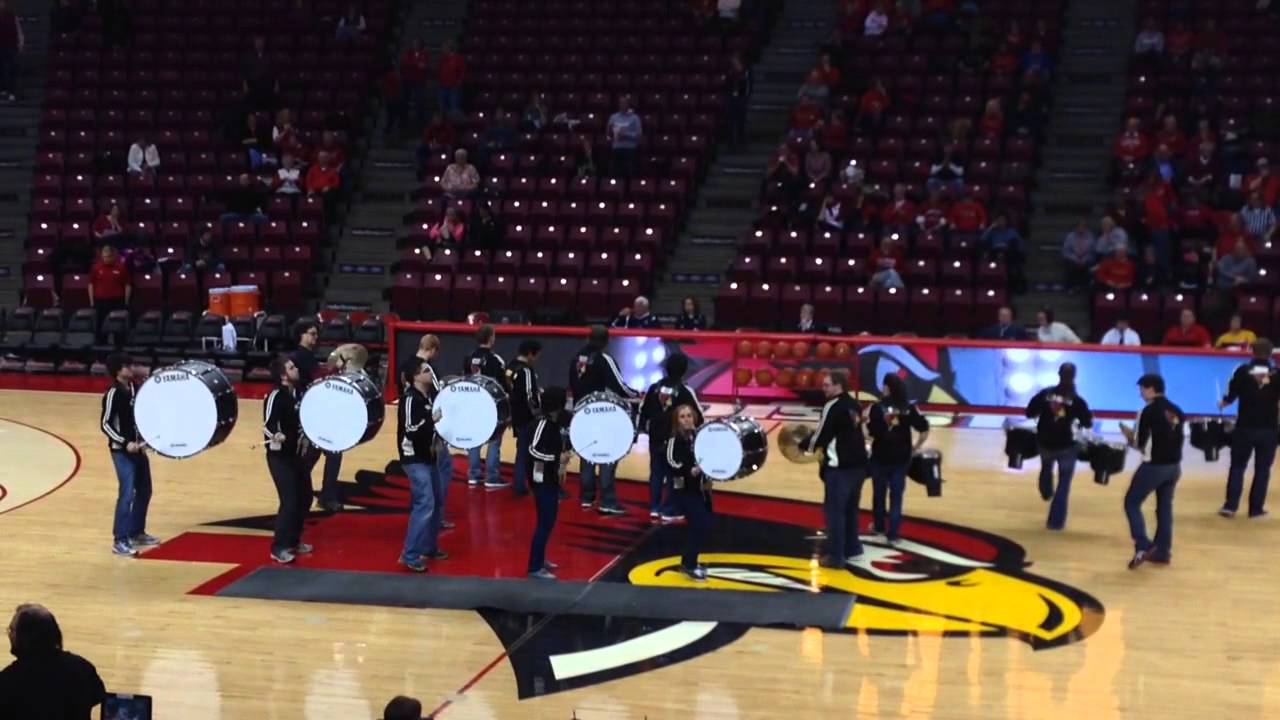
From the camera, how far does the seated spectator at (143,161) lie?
27906 millimetres

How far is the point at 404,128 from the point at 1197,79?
13.3m

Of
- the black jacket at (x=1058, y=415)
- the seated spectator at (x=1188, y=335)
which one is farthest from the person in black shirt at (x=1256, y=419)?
the seated spectator at (x=1188, y=335)

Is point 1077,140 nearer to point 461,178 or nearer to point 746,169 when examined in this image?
point 746,169

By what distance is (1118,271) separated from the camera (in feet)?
76.6

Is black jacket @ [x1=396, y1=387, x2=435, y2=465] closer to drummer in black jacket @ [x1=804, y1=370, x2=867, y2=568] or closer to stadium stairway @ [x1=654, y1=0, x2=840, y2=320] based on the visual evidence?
drummer in black jacket @ [x1=804, y1=370, x2=867, y2=568]

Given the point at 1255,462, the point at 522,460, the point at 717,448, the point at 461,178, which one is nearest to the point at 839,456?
the point at 717,448

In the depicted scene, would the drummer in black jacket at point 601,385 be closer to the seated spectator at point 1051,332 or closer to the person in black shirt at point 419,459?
the person in black shirt at point 419,459

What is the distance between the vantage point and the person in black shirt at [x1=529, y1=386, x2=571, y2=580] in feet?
41.7

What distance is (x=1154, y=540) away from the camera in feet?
45.8

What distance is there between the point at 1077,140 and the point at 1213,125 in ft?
8.74

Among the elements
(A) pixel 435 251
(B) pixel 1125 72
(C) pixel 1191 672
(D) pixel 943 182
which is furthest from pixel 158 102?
(C) pixel 1191 672

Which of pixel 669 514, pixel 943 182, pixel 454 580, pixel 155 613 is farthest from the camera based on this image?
pixel 943 182

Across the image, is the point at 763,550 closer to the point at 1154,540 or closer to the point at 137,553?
the point at 1154,540

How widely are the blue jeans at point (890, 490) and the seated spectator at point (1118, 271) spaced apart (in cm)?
998
